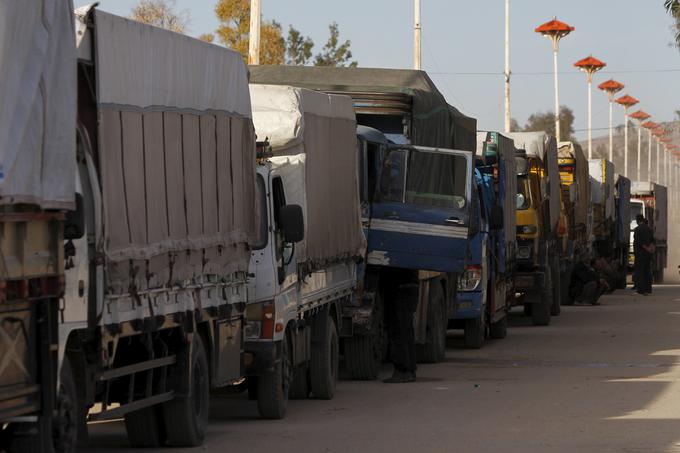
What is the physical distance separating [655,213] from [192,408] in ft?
162

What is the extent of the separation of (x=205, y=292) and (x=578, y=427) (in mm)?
3347

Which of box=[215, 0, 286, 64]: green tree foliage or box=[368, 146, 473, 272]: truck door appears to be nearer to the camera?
box=[368, 146, 473, 272]: truck door

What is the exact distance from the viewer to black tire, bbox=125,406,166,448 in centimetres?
1200

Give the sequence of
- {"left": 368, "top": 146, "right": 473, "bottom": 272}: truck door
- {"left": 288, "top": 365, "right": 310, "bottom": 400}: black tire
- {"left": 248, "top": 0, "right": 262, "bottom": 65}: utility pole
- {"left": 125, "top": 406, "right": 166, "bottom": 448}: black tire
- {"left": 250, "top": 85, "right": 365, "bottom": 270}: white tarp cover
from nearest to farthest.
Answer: {"left": 125, "top": 406, "right": 166, "bottom": 448}: black tire → {"left": 250, "top": 85, "right": 365, "bottom": 270}: white tarp cover → {"left": 288, "top": 365, "right": 310, "bottom": 400}: black tire → {"left": 368, "top": 146, "right": 473, "bottom": 272}: truck door → {"left": 248, "top": 0, "right": 262, "bottom": 65}: utility pole

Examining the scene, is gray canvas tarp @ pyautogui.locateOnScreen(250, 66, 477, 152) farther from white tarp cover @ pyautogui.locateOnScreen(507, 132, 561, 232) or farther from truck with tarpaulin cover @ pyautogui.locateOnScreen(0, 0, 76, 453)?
truck with tarpaulin cover @ pyautogui.locateOnScreen(0, 0, 76, 453)

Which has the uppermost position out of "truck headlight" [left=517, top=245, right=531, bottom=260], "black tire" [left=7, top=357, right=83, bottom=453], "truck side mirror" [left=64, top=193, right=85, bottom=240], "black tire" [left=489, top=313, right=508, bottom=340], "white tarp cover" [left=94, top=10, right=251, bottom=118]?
"white tarp cover" [left=94, top=10, right=251, bottom=118]

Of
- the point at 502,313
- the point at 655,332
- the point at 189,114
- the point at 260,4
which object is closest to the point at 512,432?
the point at 189,114

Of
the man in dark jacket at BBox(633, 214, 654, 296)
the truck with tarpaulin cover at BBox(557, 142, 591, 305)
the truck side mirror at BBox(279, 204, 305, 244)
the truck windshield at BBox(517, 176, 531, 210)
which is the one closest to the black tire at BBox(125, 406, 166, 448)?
the truck side mirror at BBox(279, 204, 305, 244)

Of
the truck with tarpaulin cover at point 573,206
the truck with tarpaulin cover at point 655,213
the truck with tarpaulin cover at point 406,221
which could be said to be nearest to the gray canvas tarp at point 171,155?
the truck with tarpaulin cover at point 406,221

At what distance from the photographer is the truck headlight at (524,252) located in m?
28.8

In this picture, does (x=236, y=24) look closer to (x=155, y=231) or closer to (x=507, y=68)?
(x=507, y=68)

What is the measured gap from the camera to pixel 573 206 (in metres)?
36.3

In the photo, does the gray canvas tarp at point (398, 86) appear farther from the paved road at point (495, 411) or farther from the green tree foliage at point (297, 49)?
the green tree foliage at point (297, 49)

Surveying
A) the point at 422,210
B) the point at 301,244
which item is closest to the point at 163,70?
the point at 301,244
